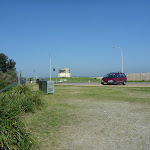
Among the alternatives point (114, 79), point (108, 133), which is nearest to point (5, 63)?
point (114, 79)

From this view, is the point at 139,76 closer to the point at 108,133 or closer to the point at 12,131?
the point at 108,133

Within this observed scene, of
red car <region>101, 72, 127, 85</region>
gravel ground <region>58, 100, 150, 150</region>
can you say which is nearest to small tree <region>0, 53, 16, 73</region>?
red car <region>101, 72, 127, 85</region>

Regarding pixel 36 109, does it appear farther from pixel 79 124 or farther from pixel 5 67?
pixel 5 67

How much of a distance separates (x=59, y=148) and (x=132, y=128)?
243cm

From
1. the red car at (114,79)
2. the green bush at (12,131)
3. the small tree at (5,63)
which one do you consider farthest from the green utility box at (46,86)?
the small tree at (5,63)

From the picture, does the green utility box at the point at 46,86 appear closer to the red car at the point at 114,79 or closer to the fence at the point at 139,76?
the red car at the point at 114,79

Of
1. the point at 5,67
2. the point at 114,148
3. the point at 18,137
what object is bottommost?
the point at 114,148

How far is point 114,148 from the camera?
3795mm

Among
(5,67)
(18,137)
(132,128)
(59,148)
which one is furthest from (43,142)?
(5,67)

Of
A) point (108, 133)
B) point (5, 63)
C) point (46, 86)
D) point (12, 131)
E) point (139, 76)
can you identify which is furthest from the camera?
point (139, 76)

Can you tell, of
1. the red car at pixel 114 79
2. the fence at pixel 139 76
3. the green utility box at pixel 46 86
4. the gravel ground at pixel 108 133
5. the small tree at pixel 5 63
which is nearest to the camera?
the gravel ground at pixel 108 133

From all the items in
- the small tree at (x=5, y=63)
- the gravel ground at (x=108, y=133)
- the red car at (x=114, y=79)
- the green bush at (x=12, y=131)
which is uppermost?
the small tree at (x=5, y=63)

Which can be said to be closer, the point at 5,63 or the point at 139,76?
the point at 5,63

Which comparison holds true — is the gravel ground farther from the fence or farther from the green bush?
the fence
